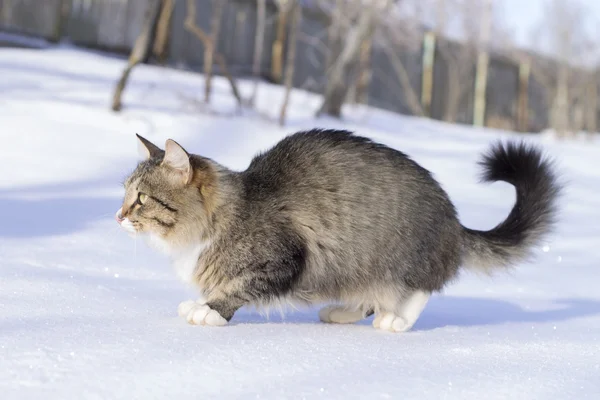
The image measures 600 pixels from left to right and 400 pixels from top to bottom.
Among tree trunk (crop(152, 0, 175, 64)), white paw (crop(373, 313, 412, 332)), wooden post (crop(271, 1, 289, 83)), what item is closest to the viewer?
white paw (crop(373, 313, 412, 332))

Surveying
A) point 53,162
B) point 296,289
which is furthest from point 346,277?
point 53,162

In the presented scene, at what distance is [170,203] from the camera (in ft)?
8.61

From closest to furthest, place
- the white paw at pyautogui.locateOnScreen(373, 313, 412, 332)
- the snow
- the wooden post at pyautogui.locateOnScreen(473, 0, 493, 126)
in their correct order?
the snow → the white paw at pyautogui.locateOnScreen(373, 313, 412, 332) → the wooden post at pyautogui.locateOnScreen(473, 0, 493, 126)

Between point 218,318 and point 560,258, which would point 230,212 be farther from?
point 560,258

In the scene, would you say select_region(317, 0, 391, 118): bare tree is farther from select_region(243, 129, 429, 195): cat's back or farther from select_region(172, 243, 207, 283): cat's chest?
select_region(172, 243, 207, 283): cat's chest

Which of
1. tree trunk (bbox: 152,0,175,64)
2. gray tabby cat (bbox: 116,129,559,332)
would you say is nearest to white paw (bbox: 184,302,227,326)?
gray tabby cat (bbox: 116,129,559,332)

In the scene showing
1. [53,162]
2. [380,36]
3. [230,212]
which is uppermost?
[380,36]

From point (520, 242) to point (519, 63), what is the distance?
1905 cm

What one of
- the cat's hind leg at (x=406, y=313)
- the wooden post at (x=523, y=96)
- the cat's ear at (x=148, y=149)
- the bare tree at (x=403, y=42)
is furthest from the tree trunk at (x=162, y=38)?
the wooden post at (x=523, y=96)

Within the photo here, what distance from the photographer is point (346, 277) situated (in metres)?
2.69

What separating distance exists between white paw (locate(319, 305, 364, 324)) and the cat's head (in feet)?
1.83

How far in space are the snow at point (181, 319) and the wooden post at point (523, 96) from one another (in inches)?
501

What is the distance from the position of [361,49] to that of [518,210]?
10263 mm

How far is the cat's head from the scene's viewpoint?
2602 millimetres
